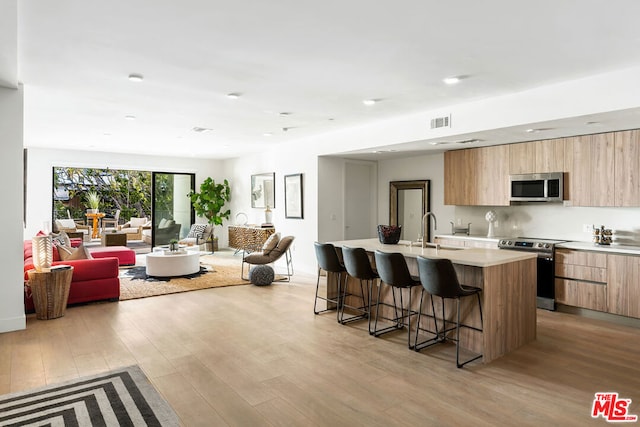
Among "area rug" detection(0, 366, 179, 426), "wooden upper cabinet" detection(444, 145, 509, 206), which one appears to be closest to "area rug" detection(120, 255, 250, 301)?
"area rug" detection(0, 366, 179, 426)

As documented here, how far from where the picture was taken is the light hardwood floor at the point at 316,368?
8.85 feet

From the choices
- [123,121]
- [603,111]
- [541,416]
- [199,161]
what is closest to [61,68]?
[123,121]

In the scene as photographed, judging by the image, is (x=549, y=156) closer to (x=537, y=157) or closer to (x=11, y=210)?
(x=537, y=157)

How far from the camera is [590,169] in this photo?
5.14 metres

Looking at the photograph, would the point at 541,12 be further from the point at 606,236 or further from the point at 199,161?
the point at 199,161

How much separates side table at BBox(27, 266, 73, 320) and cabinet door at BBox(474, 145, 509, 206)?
5938 mm

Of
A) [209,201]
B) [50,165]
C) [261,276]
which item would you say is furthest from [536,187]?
[50,165]

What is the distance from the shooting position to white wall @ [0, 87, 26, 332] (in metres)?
4.25

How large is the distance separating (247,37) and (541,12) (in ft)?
6.67

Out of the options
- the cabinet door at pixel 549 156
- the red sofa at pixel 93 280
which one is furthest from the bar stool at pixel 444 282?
the red sofa at pixel 93 280

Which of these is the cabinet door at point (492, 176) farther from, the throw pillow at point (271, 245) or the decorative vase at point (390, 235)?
the throw pillow at point (271, 245)

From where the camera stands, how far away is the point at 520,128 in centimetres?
468

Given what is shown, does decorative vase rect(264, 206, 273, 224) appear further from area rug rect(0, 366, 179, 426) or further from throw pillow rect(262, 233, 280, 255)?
area rug rect(0, 366, 179, 426)

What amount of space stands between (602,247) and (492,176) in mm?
1801
